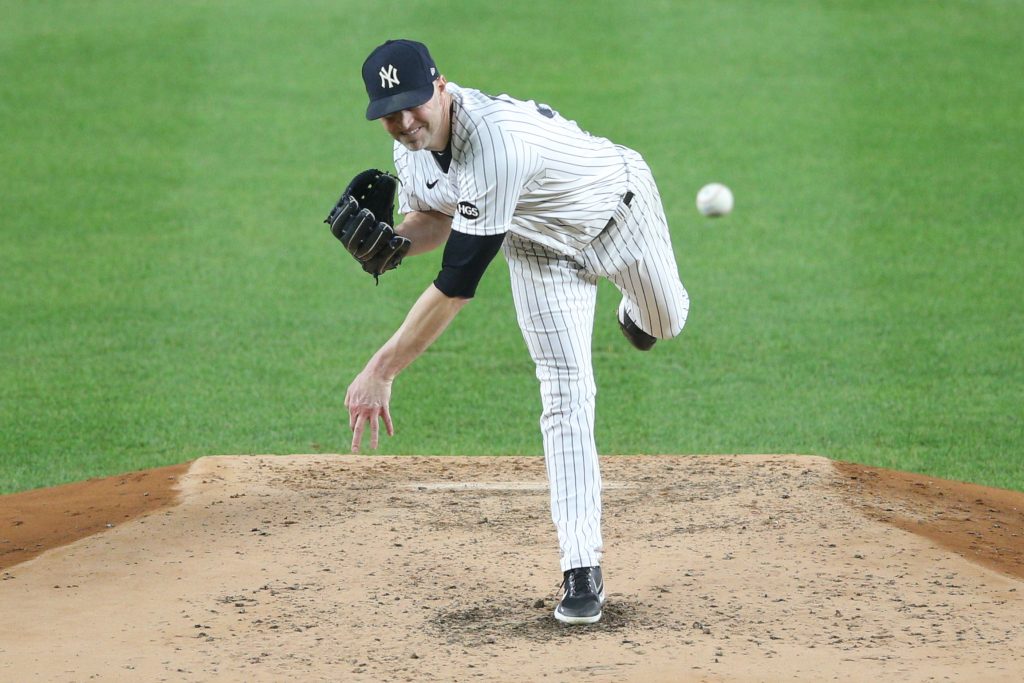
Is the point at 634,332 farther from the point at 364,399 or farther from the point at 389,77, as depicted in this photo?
the point at 389,77

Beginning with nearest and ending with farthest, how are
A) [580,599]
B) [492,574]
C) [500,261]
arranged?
[580,599] < [492,574] < [500,261]

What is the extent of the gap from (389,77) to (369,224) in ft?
2.31

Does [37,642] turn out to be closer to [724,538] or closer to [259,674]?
[259,674]

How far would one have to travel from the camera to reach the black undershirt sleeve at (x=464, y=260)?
429 cm

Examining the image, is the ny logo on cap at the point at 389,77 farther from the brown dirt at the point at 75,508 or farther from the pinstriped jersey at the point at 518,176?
the brown dirt at the point at 75,508

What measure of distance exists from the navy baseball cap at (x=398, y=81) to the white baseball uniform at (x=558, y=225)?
0.15m

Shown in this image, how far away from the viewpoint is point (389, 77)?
420 cm

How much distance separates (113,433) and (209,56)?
8414mm

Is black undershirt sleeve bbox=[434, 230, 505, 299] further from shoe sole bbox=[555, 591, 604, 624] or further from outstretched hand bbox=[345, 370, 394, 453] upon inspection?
shoe sole bbox=[555, 591, 604, 624]

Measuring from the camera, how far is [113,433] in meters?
7.59

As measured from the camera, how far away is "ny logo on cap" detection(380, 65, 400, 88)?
420 cm

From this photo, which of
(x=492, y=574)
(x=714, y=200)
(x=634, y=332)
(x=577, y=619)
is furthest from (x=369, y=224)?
(x=714, y=200)

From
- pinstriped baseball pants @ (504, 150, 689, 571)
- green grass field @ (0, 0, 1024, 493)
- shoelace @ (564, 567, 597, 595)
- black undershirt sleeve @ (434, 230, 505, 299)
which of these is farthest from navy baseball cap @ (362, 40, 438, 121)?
green grass field @ (0, 0, 1024, 493)

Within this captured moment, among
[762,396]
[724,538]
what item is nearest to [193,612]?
[724,538]
